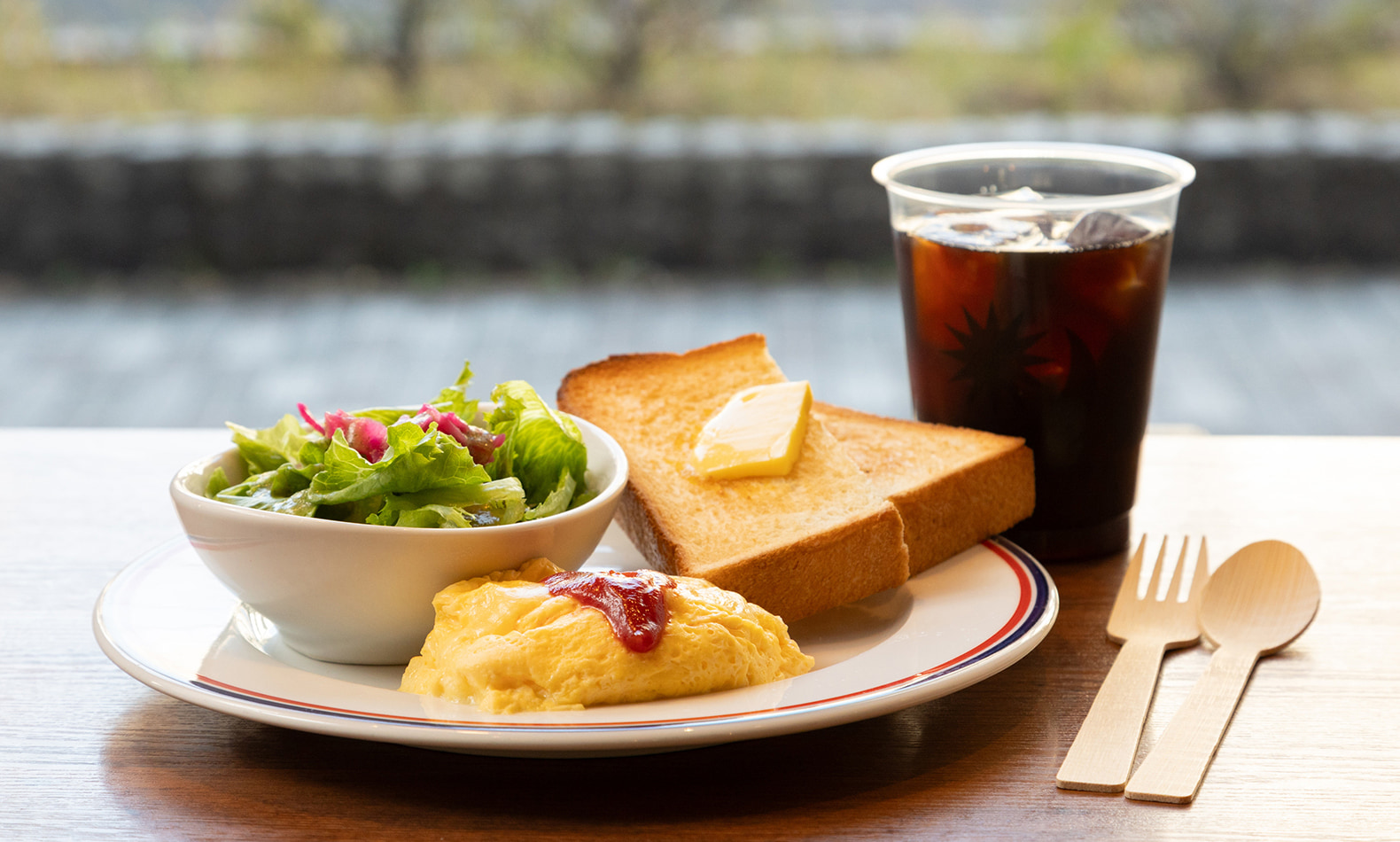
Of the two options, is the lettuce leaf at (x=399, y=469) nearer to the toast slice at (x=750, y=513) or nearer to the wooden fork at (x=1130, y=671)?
the toast slice at (x=750, y=513)

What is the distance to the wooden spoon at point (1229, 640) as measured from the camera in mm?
1025

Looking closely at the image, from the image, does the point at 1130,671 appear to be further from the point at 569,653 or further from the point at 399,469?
the point at 399,469

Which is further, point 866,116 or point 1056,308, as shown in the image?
point 866,116

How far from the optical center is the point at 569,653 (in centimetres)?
101

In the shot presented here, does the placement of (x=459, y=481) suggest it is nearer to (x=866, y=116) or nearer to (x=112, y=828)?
(x=112, y=828)

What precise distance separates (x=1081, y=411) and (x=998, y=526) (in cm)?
16

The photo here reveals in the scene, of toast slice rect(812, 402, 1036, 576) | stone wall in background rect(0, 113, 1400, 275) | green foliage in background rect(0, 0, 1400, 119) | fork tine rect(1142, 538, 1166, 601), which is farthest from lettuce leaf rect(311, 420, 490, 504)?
green foliage in background rect(0, 0, 1400, 119)

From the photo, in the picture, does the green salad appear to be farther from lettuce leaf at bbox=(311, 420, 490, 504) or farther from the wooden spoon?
the wooden spoon

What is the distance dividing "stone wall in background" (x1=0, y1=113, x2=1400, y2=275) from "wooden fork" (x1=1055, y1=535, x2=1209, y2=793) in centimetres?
408

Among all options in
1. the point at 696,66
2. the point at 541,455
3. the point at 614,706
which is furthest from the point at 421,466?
the point at 696,66

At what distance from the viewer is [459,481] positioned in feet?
3.86

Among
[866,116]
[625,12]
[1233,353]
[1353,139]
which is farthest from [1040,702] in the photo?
[625,12]

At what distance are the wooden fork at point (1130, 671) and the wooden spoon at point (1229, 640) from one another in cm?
2

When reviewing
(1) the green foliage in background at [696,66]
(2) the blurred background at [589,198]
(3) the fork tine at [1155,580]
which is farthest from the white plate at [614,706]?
(1) the green foliage in background at [696,66]
